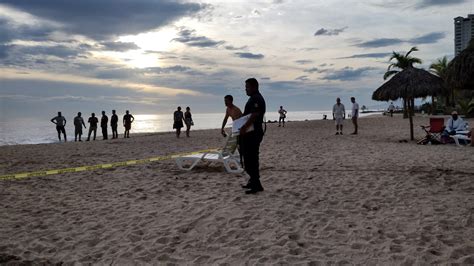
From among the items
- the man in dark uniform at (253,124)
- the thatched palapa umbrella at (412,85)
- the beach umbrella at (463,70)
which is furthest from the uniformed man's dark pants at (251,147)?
the thatched palapa umbrella at (412,85)

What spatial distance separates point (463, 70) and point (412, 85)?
481 centimetres

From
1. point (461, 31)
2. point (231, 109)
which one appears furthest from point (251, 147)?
point (461, 31)

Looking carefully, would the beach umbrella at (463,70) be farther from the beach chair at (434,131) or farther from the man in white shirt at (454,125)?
the beach chair at (434,131)

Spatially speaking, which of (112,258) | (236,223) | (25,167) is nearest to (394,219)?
(236,223)

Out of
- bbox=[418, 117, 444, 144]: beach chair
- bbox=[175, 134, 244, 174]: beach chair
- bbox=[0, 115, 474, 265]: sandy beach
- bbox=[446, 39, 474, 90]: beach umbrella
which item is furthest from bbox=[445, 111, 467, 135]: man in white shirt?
bbox=[175, 134, 244, 174]: beach chair

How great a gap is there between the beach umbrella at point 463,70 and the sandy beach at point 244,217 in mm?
2570

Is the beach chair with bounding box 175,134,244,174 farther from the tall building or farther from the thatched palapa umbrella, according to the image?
the tall building

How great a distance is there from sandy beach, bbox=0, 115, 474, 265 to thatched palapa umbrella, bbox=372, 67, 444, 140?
6.61 m

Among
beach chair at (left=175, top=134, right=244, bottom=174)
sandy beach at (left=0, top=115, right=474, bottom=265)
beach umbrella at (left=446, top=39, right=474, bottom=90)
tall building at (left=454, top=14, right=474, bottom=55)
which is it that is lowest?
sandy beach at (left=0, top=115, right=474, bottom=265)

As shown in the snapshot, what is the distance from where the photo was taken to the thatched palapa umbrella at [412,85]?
13758 millimetres

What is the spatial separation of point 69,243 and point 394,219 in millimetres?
3593

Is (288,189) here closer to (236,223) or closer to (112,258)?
(236,223)

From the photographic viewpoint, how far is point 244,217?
4.53 metres

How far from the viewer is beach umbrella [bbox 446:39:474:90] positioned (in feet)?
30.0
